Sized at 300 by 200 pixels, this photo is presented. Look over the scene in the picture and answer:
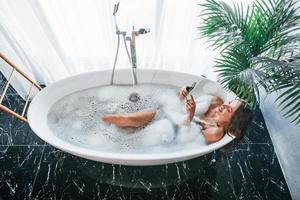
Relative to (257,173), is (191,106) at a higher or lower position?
higher

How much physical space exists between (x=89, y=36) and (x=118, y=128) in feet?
2.72

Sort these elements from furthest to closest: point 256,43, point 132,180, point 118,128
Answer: point 118,128, point 132,180, point 256,43

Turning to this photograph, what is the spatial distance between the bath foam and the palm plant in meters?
0.51

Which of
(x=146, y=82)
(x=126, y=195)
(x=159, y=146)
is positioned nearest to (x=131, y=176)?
(x=126, y=195)

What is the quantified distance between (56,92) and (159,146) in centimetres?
94

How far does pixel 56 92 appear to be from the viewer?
206 cm

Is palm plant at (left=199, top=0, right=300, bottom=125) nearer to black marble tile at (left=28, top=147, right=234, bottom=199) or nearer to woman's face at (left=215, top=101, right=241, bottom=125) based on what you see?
woman's face at (left=215, top=101, right=241, bottom=125)

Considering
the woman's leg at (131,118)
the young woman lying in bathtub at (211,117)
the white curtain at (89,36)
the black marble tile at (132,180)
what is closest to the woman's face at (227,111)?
the young woman lying in bathtub at (211,117)

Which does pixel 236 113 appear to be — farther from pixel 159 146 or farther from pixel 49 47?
pixel 49 47

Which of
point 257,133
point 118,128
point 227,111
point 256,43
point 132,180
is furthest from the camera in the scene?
point 257,133

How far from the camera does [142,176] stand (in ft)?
6.07

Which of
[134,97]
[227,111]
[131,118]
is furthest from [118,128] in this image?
[227,111]

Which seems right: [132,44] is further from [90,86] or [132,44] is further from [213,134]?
[213,134]

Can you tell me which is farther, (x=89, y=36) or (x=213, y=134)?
(x=89, y=36)
